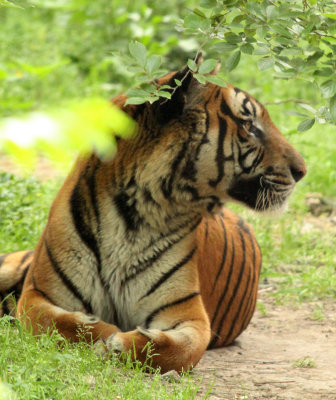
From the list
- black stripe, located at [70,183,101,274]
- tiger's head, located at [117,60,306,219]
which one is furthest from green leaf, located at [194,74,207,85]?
black stripe, located at [70,183,101,274]

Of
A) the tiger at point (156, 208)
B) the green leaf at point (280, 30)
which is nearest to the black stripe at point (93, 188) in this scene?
the tiger at point (156, 208)

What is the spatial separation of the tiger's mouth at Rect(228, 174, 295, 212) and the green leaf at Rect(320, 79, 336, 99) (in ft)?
2.09

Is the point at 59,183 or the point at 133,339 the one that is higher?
the point at 133,339

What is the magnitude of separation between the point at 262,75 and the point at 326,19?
7.10m

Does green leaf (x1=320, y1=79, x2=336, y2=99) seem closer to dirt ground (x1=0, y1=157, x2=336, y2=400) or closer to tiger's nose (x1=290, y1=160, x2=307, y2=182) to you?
tiger's nose (x1=290, y1=160, x2=307, y2=182)

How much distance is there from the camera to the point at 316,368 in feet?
11.2

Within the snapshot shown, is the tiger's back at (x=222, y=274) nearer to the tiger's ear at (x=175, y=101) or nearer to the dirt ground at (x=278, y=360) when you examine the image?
the dirt ground at (x=278, y=360)

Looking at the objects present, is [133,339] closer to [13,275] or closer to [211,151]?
[211,151]

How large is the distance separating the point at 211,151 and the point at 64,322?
990 millimetres

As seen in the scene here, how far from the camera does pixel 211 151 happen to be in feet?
10.4

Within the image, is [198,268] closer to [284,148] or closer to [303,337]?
[284,148]

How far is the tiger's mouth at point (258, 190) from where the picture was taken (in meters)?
3.25

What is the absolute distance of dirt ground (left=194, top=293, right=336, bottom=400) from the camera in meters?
2.99

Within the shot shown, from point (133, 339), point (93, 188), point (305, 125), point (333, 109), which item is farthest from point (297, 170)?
point (133, 339)
